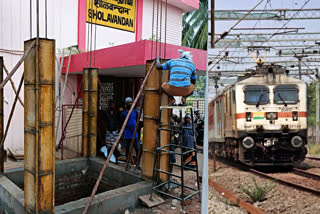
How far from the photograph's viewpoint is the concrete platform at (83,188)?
4.81 m

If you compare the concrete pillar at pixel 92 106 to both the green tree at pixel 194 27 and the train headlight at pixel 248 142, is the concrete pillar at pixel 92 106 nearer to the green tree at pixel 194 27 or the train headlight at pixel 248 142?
Result: the train headlight at pixel 248 142

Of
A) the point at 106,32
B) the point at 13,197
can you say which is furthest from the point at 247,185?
the point at 106,32

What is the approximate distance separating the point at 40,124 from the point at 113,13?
9732 mm

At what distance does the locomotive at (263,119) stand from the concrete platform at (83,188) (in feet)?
10.2

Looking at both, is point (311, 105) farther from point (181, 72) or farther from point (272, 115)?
point (181, 72)

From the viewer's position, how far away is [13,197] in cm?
495

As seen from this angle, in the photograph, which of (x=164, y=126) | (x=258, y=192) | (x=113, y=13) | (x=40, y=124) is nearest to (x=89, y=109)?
(x=164, y=126)

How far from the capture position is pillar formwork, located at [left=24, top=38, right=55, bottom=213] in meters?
4.23

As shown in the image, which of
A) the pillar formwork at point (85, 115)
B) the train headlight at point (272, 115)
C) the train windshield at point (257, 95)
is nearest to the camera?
the train headlight at point (272, 115)

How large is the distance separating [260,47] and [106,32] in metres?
11.2

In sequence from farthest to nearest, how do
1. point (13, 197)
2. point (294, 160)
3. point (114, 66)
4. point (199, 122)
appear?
point (199, 122) → point (114, 66) → point (13, 197) → point (294, 160)

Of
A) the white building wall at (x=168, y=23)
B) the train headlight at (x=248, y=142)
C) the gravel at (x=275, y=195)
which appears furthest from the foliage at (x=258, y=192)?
the white building wall at (x=168, y=23)

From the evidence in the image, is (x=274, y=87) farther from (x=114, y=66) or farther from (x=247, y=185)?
(x=114, y=66)

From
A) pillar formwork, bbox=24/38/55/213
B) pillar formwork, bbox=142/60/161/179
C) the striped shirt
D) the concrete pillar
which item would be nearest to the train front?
the striped shirt
